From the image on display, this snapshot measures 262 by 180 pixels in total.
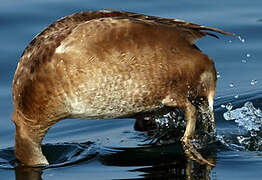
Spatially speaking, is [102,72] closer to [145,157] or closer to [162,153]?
[145,157]

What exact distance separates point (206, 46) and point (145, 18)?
8.67 feet

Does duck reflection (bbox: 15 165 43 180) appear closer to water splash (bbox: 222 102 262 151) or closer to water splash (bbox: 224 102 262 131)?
water splash (bbox: 222 102 262 151)

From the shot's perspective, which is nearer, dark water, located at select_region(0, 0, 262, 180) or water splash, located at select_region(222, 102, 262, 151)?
dark water, located at select_region(0, 0, 262, 180)

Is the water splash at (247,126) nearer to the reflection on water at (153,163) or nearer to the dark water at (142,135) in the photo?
the dark water at (142,135)

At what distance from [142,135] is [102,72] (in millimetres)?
1231

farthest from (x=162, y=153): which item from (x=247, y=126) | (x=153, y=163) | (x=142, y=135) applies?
(x=247, y=126)

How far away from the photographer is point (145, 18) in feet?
22.7

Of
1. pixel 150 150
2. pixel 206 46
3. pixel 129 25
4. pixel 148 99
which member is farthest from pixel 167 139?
pixel 206 46

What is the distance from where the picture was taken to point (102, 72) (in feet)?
21.3

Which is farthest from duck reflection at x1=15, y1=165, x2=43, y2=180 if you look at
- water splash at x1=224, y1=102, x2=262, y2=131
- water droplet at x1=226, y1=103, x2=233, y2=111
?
water droplet at x1=226, y1=103, x2=233, y2=111

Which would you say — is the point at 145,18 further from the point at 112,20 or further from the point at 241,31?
the point at 241,31

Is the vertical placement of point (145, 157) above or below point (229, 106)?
below

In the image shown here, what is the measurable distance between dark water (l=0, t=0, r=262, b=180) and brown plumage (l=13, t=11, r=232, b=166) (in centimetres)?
27

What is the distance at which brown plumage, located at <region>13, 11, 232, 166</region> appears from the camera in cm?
651
